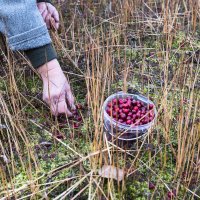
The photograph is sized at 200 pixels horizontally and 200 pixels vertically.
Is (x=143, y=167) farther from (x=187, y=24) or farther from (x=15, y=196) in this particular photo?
(x=187, y=24)

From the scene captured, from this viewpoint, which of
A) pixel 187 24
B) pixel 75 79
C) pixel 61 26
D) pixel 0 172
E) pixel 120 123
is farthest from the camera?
pixel 187 24

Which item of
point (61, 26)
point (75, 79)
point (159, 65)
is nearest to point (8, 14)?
point (75, 79)

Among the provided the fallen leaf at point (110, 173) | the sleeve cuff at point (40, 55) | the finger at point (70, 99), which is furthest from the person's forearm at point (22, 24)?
the fallen leaf at point (110, 173)

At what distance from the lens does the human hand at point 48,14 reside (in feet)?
5.33

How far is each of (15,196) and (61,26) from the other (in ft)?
3.54

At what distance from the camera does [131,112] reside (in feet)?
4.17

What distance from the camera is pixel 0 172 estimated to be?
1041 millimetres

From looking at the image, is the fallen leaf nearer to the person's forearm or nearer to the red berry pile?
the red berry pile

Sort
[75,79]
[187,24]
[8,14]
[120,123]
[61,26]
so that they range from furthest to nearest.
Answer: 1. [187,24]
2. [61,26]
3. [75,79]
4. [8,14]
5. [120,123]

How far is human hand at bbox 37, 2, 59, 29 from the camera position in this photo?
5.33ft

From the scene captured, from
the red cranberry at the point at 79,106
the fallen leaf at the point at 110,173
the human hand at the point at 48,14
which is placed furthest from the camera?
the human hand at the point at 48,14

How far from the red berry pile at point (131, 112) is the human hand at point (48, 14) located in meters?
0.56

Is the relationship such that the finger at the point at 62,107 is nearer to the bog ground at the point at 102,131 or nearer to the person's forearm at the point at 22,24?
the bog ground at the point at 102,131

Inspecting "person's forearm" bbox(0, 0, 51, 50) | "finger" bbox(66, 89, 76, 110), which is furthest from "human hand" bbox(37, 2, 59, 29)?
"finger" bbox(66, 89, 76, 110)
